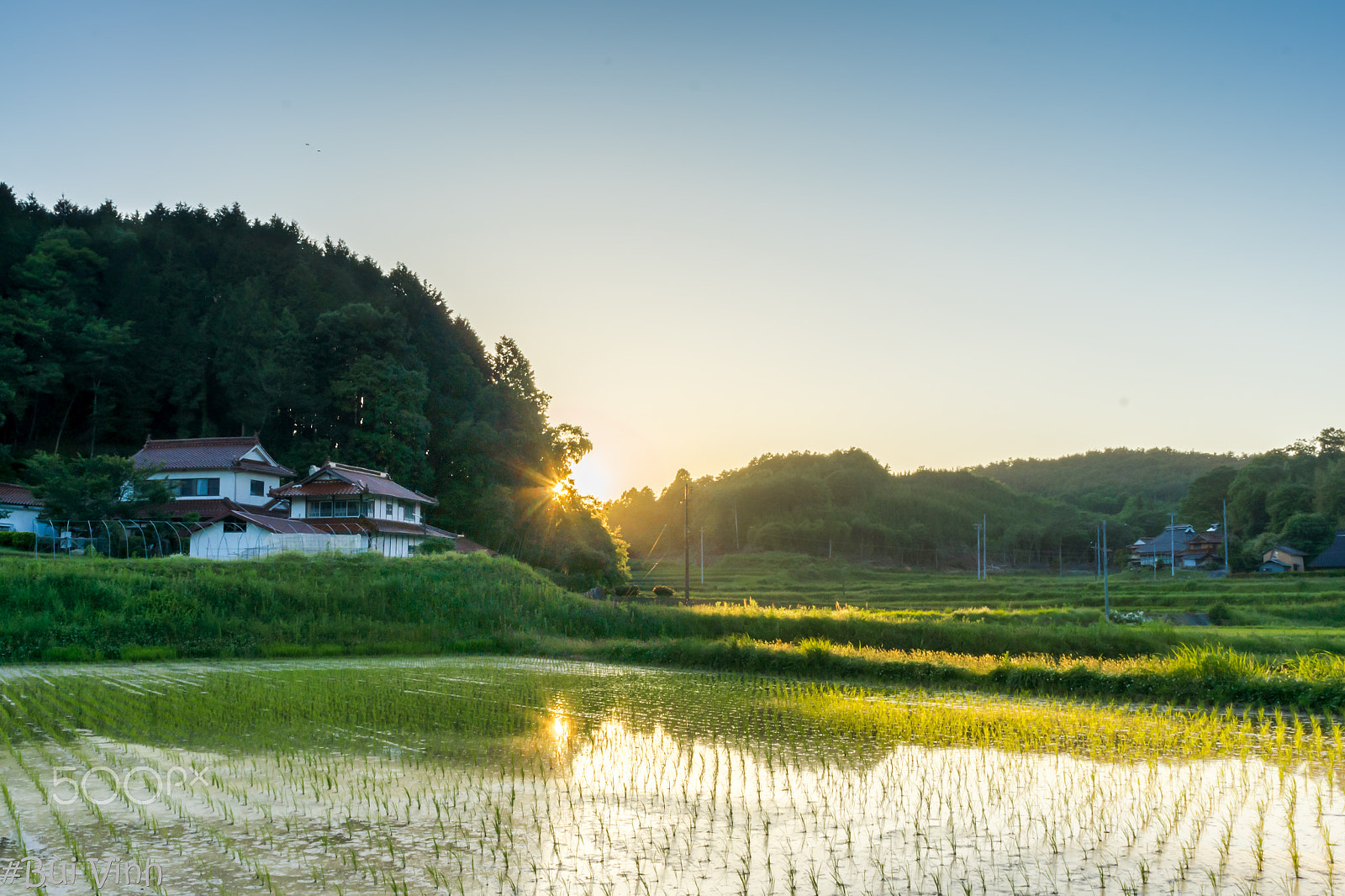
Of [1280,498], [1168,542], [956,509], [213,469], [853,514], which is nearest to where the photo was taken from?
[213,469]

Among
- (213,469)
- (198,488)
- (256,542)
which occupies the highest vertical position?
(213,469)

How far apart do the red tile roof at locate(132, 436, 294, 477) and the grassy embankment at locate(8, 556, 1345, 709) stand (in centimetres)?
1113

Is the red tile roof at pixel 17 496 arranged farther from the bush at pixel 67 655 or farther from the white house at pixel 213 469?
the bush at pixel 67 655

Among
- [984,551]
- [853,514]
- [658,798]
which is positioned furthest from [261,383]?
[984,551]

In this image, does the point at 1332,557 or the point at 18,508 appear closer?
the point at 18,508

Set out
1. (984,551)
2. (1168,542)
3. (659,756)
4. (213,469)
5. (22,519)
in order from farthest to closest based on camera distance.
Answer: (984,551), (1168,542), (213,469), (22,519), (659,756)

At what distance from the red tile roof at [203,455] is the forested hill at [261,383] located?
5.26 metres

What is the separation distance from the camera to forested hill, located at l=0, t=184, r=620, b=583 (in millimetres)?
37344

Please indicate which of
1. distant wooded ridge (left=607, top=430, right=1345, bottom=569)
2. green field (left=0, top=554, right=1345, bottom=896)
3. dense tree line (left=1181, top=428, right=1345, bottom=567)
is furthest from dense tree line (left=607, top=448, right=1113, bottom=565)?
green field (left=0, top=554, right=1345, bottom=896)

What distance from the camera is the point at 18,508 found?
29188mm

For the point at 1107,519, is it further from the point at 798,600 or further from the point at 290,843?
the point at 290,843
